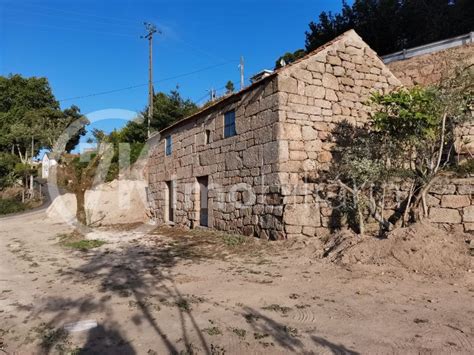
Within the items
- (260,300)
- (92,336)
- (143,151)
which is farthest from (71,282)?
(143,151)

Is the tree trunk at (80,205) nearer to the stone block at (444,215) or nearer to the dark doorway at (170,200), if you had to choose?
the dark doorway at (170,200)

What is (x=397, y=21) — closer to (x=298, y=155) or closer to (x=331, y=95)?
(x=331, y=95)

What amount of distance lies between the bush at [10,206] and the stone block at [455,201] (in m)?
26.0

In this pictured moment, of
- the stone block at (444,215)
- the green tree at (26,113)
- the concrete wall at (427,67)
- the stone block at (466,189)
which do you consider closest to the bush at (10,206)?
the green tree at (26,113)

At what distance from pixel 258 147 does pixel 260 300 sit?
199 inches

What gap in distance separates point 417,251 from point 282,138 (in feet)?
12.8

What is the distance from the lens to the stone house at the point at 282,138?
8.58m

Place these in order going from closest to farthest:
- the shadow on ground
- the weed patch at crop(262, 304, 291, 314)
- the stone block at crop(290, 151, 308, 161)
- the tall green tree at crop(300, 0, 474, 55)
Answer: the shadow on ground → the weed patch at crop(262, 304, 291, 314) → the stone block at crop(290, 151, 308, 161) → the tall green tree at crop(300, 0, 474, 55)

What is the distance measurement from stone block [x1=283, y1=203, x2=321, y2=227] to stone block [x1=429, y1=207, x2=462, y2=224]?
2.28 m

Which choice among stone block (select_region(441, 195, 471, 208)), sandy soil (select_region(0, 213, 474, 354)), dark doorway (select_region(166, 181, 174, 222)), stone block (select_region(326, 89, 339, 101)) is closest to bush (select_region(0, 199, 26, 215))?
dark doorway (select_region(166, 181, 174, 222))

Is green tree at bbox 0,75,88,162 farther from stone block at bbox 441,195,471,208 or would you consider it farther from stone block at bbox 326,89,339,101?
stone block at bbox 441,195,471,208

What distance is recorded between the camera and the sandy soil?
11.5 ft

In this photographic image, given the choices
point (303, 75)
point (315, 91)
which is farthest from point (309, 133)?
point (303, 75)

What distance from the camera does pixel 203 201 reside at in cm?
1202
